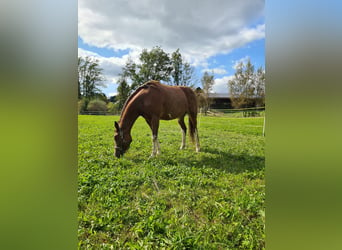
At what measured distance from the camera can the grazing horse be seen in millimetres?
2748

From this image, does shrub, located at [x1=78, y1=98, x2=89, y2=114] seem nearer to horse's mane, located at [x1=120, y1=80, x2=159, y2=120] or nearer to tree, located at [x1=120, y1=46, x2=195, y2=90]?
tree, located at [x1=120, y1=46, x2=195, y2=90]

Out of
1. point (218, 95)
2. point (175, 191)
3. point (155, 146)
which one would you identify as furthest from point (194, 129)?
point (175, 191)

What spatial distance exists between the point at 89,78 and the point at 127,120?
1.19 m

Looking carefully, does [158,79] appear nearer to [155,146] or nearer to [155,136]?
[155,136]

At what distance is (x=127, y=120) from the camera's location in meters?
2.90

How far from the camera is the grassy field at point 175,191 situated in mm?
1536

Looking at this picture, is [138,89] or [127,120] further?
[127,120]

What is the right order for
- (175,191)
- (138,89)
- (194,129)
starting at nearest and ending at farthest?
(175,191) < (138,89) < (194,129)

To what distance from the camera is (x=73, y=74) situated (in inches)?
35.4

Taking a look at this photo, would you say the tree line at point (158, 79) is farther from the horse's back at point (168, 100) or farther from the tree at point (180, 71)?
the horse's back at point (168, 100)

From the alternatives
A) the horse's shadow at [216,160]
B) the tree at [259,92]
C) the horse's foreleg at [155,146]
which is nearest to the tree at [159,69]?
the tree at [259,92]

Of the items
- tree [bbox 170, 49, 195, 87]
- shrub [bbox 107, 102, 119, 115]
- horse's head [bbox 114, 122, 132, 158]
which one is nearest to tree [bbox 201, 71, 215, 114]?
tree [bbox 170, 49, 195, 87]
